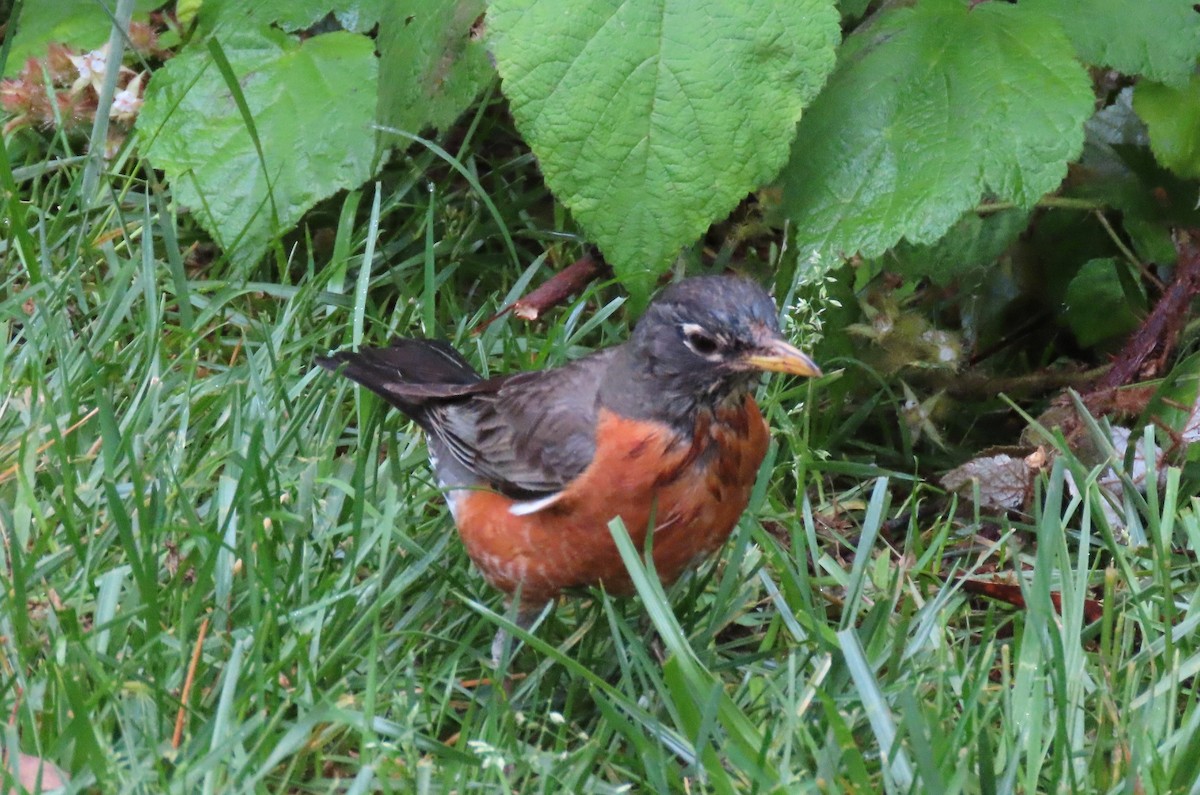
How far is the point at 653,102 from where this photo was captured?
3379 mm

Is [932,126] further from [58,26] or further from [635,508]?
[58,26]

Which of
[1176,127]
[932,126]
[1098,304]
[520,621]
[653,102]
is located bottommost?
[520,621]

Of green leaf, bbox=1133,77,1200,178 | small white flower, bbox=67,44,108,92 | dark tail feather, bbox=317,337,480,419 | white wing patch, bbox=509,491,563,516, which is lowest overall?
white wing patch, bbox=509,491,563,516

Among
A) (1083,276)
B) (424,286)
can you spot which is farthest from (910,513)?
(424,286)

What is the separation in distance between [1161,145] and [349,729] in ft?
7.78

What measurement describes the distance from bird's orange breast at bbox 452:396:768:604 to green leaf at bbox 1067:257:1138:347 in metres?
1.33

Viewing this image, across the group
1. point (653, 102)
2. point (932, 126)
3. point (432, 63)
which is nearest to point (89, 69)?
point (432, 63)

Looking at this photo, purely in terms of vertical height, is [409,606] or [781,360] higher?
[781,360]

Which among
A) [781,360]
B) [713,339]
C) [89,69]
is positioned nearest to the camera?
[781,360]

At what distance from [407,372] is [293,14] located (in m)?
1.26

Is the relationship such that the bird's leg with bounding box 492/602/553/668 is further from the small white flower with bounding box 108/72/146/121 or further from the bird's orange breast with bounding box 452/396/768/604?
the small white flower with bounding box 108/72/146/121

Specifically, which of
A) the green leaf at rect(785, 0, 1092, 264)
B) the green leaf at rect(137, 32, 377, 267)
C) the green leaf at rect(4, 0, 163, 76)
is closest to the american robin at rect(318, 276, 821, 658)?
the green leaf at rect(785, 0, 1092, 264)

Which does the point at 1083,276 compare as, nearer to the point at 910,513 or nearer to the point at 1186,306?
the point at 1186,306

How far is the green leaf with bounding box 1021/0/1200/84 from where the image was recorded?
341 centimetres
